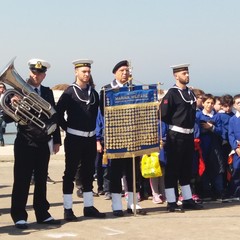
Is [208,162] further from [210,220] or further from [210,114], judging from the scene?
[210,220]

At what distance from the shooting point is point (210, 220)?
8.13m

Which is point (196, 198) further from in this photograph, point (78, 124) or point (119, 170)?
point (78, 124)

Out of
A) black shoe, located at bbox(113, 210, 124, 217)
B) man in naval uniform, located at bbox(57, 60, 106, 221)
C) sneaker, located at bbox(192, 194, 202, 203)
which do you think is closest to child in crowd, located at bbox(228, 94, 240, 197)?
sneaker, located at bbox(192, 194, 202, 203)

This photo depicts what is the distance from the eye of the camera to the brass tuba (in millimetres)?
7461

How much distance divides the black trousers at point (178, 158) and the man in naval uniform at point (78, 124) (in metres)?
1.20

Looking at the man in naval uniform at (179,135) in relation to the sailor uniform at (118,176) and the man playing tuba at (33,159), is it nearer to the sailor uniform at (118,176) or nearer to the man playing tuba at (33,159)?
the sailor uniform at (118,176)

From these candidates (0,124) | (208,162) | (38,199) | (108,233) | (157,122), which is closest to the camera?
(108,233)

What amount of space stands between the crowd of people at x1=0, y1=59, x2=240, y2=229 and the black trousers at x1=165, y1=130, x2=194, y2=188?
0.01m

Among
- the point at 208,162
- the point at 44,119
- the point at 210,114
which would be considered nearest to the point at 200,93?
the point at 210,114

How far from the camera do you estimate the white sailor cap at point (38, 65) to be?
7.81m

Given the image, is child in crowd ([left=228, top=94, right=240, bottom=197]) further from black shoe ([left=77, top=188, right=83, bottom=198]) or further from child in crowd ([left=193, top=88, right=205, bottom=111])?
black shoe ([left=77, top=188, right=83, bottom=198])

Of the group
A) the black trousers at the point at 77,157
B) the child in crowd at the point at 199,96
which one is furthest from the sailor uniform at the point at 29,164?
the child in crowd at the point at 199,96

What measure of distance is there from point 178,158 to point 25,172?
7.57ft

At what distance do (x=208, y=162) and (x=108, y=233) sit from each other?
3055mm
